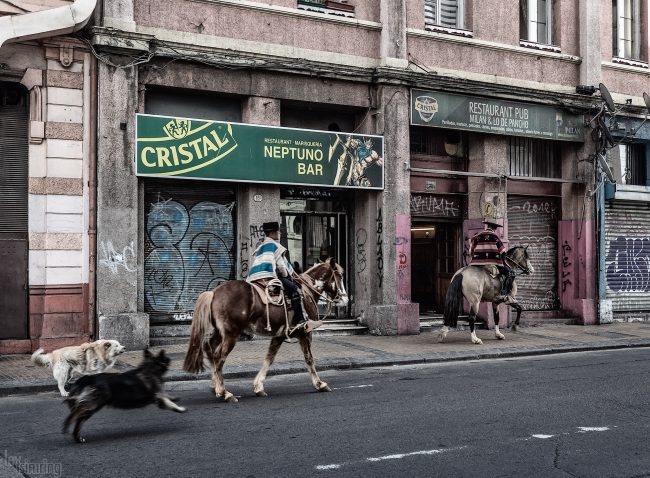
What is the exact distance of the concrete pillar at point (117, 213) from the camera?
14.8m

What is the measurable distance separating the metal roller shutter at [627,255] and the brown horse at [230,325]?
13.5 meters

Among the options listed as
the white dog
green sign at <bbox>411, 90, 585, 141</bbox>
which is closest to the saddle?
the white dog

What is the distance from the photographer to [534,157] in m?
21.0

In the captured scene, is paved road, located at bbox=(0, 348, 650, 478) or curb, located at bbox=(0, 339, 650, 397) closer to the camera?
paved road, located at bbox=(0, 348, 650, 478)

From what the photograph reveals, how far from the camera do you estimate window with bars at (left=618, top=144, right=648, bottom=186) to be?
73.7 feet

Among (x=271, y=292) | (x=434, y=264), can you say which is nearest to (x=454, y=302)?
(x=434, y=264)

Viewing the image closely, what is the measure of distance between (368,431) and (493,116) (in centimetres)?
1306

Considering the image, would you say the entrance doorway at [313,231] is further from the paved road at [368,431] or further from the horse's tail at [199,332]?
the horse's tail at [199,332]

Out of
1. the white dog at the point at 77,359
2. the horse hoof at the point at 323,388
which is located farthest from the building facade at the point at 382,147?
the horse hoof at the point at 323,388

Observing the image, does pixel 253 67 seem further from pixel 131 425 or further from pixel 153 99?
pixel 131 425

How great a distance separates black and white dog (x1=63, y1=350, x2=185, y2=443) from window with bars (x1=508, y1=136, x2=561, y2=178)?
14157 millimetres

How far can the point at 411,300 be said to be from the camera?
19703 millimetres

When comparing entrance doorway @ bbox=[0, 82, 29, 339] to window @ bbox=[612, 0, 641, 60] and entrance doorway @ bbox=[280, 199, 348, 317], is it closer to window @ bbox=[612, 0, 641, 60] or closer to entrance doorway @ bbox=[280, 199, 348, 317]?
entrance doorway @ bbox=[280, 199, 348, 317]

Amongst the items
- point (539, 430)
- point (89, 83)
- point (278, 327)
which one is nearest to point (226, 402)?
point (278, 327)
